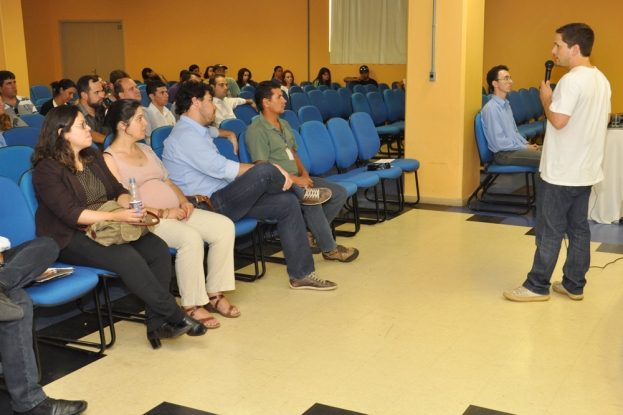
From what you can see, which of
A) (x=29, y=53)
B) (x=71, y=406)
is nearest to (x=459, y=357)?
(x=71, y=406)

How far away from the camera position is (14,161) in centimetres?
339

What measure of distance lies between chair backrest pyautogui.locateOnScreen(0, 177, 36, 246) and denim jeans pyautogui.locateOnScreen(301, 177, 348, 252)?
1.79 meters

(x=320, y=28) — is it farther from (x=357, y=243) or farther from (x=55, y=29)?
(x=357, y=243)

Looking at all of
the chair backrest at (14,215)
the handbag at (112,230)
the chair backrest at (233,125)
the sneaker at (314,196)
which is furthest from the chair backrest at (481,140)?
the chair backrest at (14,215)

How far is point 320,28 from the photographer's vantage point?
44.5ft

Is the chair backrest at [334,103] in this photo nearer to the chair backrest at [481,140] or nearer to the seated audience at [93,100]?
the chair backrest at [481,140]

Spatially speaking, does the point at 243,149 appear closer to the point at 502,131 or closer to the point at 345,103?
the point at 502,131

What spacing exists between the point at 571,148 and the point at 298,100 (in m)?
5.20

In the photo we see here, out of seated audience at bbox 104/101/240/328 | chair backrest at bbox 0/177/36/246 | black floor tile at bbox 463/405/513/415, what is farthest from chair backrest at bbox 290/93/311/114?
black floor tile at bbox 463/405/513/415

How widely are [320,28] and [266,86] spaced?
30.8 feet

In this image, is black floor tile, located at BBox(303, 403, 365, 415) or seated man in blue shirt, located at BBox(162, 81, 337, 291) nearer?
black floor tile, located at BBox(303, 403, 365, 415)

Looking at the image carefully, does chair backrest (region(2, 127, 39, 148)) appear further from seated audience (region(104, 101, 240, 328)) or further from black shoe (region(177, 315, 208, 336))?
black shoe (region(177, 315, 208, 336))

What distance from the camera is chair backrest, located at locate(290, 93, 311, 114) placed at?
27.1ft

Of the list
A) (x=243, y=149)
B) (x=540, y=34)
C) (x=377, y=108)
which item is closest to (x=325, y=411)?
(x=243, y=149)
